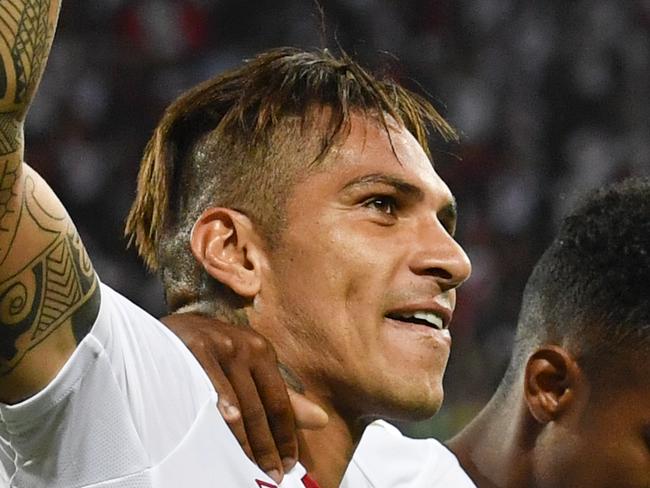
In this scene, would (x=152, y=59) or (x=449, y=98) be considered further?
(x=449, y=98)

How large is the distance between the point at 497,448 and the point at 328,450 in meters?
0.58

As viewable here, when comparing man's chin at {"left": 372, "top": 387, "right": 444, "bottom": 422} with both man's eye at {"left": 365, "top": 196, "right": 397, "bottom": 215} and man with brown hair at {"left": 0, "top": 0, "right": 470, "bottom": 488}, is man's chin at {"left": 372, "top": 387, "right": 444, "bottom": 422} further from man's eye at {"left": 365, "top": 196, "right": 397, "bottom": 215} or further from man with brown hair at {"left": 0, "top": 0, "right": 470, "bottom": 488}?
man's eye at {"left": 365, "top": 196, "right": 397, "bottom": 215}

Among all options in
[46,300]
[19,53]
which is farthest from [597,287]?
[19,53]

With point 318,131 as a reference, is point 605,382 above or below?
below

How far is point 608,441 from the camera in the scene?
7.38ft

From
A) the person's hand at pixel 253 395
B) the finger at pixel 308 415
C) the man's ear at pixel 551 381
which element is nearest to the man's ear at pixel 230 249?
the person's hand at pixel 253 395

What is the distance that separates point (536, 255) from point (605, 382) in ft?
11.3

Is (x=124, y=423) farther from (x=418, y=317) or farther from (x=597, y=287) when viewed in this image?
(x=597, y=287)

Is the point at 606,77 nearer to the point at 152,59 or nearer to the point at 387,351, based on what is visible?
the point at 152,59

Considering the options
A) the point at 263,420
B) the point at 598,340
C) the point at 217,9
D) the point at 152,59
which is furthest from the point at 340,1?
the point at 263,420

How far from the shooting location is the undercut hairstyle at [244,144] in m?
2.05

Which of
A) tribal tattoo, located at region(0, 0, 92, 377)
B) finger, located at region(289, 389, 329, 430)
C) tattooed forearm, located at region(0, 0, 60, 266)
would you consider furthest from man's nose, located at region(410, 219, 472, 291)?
tattooed forearm, located at region(0, 0, 60, 266)

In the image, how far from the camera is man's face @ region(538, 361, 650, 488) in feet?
7.27

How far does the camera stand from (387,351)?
6.33ft
